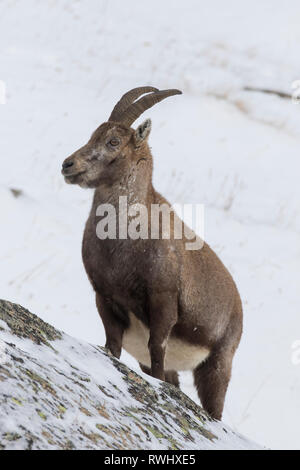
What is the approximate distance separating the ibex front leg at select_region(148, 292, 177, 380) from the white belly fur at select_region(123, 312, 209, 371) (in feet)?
0.58

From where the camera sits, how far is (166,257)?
638 cm

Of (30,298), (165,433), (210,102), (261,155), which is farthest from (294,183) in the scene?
(165,433)

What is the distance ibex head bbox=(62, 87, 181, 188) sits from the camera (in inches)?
256

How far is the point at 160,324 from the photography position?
20.7ft

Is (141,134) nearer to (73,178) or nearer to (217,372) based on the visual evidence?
(73,178)

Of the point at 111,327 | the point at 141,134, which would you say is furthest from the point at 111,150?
the point at 111,327

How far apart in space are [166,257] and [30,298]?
4.24m

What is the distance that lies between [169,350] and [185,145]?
9.03 m

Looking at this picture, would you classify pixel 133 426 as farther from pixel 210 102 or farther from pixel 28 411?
pixel 210 102

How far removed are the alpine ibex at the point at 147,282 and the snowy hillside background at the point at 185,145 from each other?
104 inches

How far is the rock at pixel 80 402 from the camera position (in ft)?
12.5

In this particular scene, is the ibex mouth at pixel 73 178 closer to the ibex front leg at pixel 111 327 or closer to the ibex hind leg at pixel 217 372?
the ibex front leg at pixel 111 327

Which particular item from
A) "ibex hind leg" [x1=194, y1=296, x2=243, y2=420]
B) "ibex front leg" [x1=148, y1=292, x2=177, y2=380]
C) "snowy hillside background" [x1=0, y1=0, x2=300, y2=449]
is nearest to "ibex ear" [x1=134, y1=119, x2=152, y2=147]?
"ibex front leg" [x1=148, y1=292, x2=177, y2=380]

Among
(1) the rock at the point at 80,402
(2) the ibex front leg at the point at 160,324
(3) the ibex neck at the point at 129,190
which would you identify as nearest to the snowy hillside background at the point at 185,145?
(2) the ibex front leg at the point at 160,324
